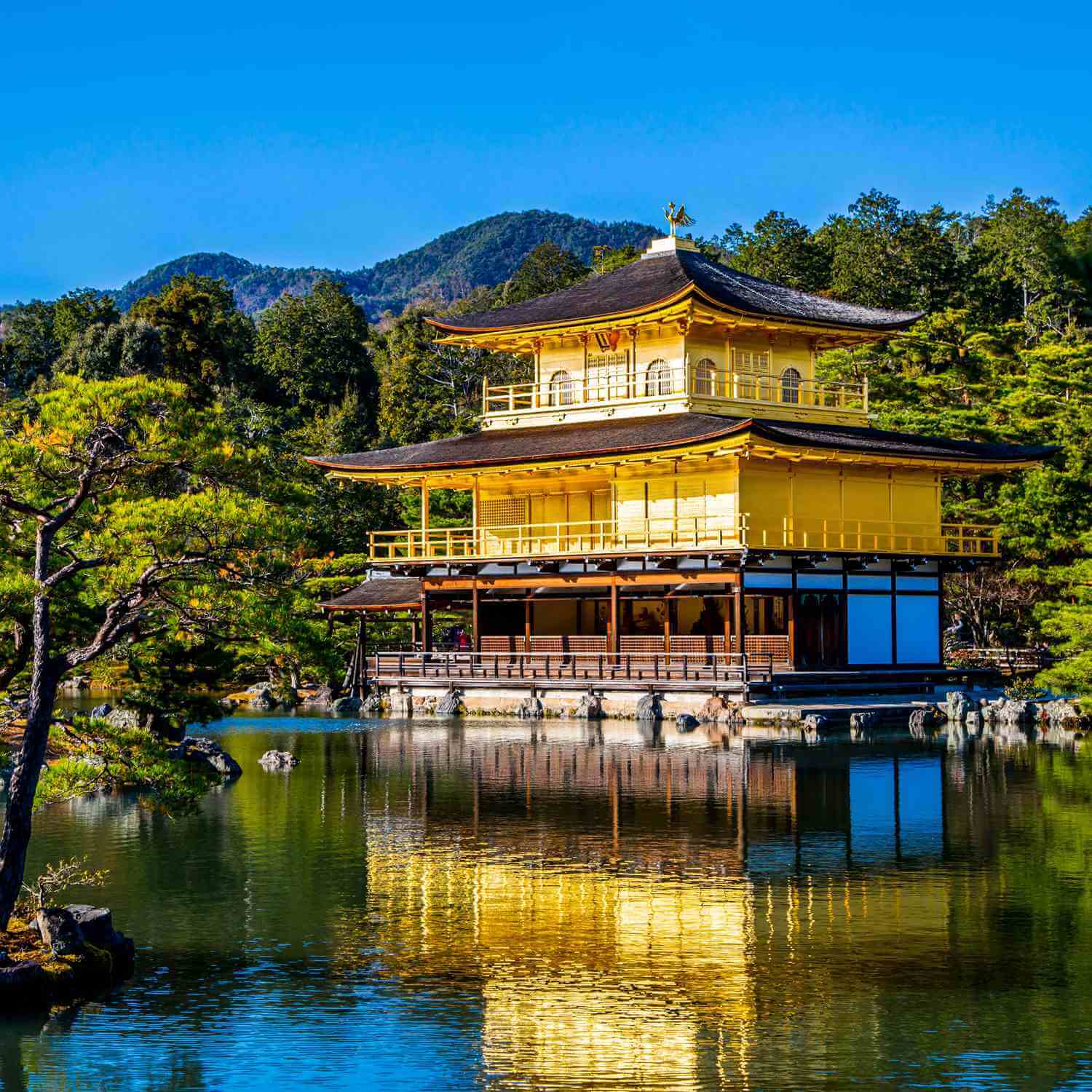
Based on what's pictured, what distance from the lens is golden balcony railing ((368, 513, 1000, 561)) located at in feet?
135

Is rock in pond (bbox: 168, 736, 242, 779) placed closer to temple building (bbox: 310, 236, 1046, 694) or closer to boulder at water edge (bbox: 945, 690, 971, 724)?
temple building (bbox: 310, 236, 1046, 694)

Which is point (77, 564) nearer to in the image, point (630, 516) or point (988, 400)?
point (630, 516)

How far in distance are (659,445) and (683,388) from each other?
4.73m

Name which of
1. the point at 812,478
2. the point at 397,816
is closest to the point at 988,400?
the point at 812,478

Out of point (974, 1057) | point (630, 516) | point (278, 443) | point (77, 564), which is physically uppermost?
point (278, 443)

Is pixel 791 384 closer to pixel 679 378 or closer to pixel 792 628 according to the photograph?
pixel 679 378

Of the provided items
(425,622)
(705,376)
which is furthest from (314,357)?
(705,376)

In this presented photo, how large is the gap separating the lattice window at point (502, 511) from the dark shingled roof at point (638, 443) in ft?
6.26

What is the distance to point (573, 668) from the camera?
42.6m

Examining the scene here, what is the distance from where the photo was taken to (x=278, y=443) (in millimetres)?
60594

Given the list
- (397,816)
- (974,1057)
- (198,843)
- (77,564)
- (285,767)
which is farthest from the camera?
(285,767)

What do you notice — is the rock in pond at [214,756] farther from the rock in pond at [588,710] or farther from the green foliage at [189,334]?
the green foliage at [189,334]

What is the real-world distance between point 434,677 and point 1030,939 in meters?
29.9

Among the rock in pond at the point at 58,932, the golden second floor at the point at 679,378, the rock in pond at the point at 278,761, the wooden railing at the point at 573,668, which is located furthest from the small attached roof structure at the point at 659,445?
the rock in pond at the point at 58,932
